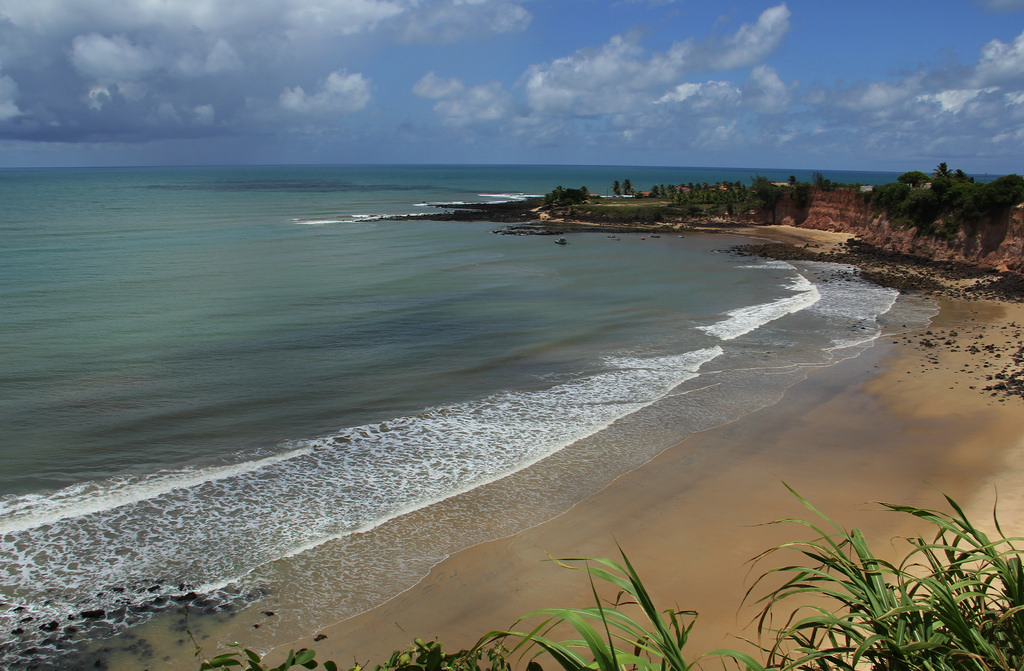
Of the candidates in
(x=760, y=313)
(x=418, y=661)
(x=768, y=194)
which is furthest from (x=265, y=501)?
(x=768, y=194)

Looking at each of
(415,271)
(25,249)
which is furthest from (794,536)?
(25,249)

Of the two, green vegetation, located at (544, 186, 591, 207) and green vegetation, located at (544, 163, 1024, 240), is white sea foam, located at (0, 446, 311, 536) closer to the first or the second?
green vegetation, located at (544, 163, 1024, 240)

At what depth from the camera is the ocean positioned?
362 inches

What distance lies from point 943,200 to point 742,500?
3928 cm

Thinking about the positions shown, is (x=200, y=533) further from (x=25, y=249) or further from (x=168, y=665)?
(x=25, y=249)

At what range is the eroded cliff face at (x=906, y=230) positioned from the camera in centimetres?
3494

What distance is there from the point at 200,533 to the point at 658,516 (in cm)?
758

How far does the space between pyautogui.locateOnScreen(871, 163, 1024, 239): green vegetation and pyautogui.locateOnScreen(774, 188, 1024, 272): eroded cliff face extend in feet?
1.66

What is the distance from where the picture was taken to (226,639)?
8000 millimetres

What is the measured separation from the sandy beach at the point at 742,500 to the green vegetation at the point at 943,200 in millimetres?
22131

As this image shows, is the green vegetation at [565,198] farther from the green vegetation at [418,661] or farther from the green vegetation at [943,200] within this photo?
the green vegetation at [418,661]

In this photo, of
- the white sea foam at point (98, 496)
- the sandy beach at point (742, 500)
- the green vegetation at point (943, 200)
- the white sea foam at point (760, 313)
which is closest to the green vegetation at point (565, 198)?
the green vegetation at point (943, 200)

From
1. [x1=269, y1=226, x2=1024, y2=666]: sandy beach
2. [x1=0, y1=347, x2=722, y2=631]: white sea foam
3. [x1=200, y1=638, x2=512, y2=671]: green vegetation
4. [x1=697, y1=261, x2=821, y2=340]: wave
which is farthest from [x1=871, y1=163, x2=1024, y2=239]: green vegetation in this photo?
[x1=200, y1=638, x2=512, y2=671]: green vegetation

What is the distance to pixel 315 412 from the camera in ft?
50.6
